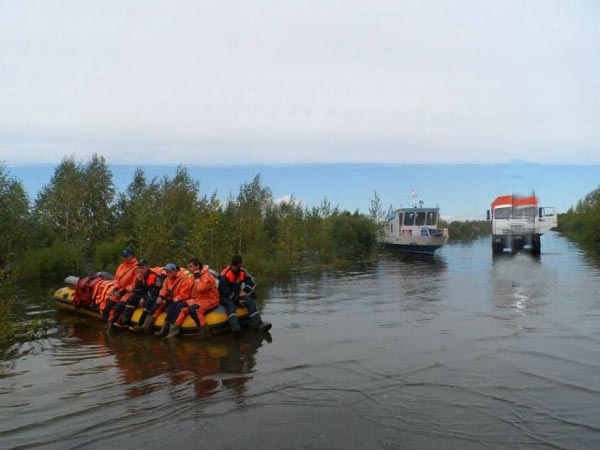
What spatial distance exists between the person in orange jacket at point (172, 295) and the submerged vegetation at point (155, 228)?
3.16m

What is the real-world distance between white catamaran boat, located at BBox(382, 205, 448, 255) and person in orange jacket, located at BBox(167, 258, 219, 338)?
30537 millimetres

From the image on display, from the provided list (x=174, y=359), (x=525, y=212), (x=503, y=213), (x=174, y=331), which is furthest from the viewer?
(x=503, y=213)

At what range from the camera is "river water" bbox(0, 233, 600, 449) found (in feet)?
21.7

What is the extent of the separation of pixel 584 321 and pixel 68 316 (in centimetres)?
1373

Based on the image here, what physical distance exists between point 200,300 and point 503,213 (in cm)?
2830

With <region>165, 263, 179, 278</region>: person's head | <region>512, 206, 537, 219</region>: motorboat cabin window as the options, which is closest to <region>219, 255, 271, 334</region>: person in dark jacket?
<region>165, 263, 179, 278</region>: person's head

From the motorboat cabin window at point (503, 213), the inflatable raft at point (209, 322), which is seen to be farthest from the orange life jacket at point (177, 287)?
the motorboat cabin window at point (503, 213)

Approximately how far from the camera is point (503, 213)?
3588 cm

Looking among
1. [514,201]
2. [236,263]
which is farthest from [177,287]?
[514,201]

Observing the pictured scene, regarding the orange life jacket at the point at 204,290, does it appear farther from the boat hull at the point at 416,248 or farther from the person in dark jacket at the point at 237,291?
the boat hull at the point at 416,248

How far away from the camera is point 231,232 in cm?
2542

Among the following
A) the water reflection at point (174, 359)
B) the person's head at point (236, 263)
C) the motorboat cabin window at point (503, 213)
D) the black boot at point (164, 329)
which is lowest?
the water reflection at point (174, 359)

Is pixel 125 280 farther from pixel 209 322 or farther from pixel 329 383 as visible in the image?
pixel 329 383

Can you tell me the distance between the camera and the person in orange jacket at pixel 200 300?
39.2ft
